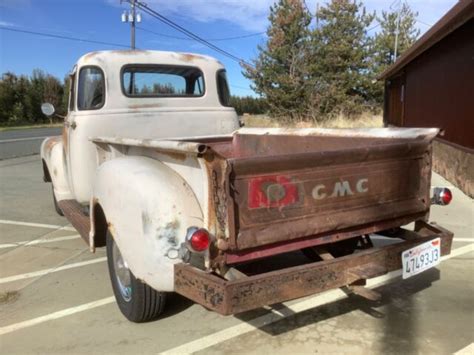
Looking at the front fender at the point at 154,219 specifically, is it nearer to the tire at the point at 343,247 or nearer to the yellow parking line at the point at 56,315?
the yellow parking line at the point at 56,315

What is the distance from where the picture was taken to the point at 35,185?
31.0 feet

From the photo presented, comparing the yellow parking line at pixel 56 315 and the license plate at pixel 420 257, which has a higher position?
the license plate at pixel 420 257

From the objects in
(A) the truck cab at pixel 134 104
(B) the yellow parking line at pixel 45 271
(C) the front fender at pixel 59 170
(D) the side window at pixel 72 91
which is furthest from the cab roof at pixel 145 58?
(B) the yellow parking line at pixel 45 271

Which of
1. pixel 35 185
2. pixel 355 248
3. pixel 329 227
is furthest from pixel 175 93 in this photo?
pixel 35 185

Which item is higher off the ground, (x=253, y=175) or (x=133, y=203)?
(x=253, y=175)

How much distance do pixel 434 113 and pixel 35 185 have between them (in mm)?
9374

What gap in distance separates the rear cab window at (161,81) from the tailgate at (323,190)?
2.87m

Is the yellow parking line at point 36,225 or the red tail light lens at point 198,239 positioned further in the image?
the yellow parking line at point 36,225

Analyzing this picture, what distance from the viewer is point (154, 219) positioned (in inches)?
107

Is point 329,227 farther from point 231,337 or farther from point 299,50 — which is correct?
point 299,50

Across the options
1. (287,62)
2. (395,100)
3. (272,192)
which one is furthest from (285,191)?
(287,62)

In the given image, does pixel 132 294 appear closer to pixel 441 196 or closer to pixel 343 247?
pixel 343 247

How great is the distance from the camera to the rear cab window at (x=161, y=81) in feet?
16.9

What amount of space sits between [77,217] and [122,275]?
138 cm
